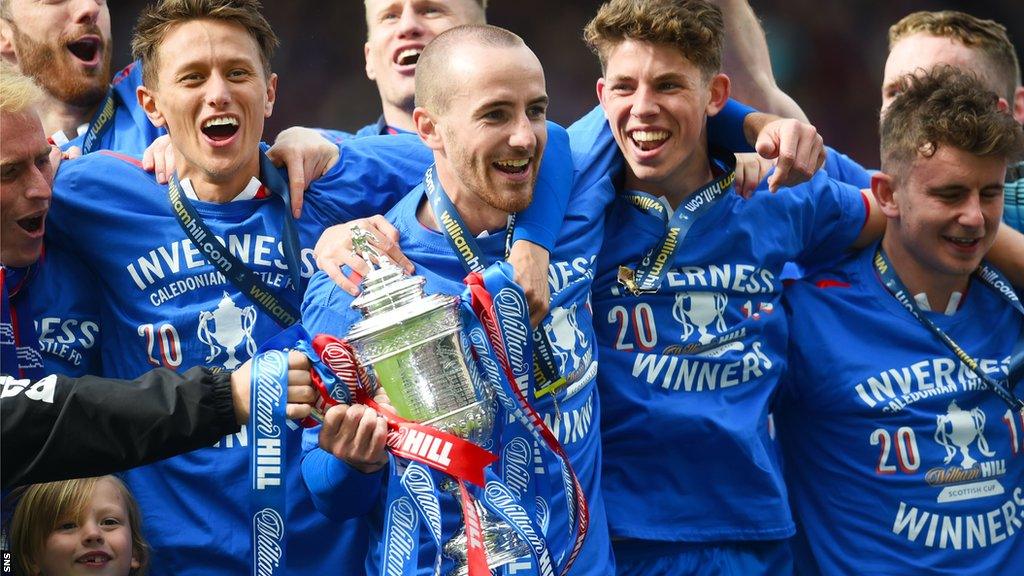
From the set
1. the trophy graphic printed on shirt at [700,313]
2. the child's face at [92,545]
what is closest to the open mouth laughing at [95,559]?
the child's face at [92,545]

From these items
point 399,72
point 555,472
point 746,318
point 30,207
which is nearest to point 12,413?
point 30,207

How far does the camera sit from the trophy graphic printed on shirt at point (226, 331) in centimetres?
326

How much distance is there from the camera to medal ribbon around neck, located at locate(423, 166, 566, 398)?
315 cm

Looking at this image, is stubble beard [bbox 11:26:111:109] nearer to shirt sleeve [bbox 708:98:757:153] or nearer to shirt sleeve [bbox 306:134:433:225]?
shirt sleeve [bbox 306:134:433:225]

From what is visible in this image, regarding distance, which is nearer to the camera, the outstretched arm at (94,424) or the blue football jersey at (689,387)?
the outstretched arm at (94,424)

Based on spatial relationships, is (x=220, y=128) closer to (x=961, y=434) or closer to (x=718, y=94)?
(x=718, y=94)

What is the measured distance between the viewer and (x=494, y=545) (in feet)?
9.30

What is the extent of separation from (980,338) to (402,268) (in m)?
1.81

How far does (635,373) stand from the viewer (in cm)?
355

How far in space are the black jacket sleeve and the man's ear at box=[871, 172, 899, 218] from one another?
210 centimetres

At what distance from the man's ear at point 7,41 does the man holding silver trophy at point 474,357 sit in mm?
1542

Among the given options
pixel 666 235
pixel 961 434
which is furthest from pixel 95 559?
pixel 961 434

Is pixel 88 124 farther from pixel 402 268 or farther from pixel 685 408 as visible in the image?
pixel 685 408

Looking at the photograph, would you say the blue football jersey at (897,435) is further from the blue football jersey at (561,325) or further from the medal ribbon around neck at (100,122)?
the medal ribbon around neck at (100,122)
